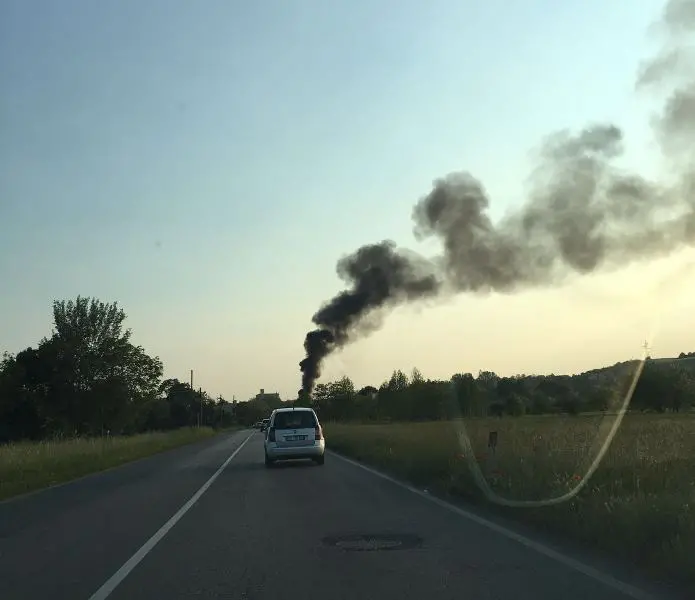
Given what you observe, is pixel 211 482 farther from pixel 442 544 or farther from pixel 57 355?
pixel 57 355

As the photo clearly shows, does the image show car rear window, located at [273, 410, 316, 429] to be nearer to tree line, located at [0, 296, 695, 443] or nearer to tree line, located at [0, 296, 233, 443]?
tree line, located at [0, 296, 695, 443]

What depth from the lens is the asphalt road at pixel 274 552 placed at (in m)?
7.60

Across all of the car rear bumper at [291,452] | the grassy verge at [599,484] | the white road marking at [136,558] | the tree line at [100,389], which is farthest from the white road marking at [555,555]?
the tree line at [100,389]

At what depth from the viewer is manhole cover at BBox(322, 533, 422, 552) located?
990 cm

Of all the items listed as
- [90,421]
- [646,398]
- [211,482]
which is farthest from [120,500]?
[646,398]

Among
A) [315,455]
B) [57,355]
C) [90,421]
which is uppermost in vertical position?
[57,355]

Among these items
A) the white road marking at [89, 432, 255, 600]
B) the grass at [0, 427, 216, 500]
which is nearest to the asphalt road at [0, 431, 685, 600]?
the white road marking at [89, 432, 255, 600]

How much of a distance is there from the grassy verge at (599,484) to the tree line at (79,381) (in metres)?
58.7

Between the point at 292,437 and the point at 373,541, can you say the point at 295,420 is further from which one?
the point at 373,541

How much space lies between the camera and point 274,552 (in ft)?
32.2

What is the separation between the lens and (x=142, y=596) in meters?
7.48

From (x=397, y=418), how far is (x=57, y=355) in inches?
1642

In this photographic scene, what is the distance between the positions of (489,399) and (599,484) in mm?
92880

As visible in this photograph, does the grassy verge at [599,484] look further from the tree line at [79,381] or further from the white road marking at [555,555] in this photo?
the tree line at [79,381]
